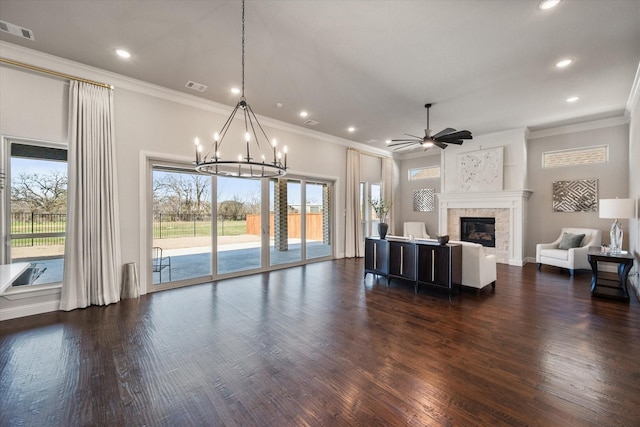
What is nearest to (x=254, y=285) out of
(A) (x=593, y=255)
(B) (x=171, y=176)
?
(B) (x=171, y=176)

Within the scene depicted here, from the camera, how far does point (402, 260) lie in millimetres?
4941

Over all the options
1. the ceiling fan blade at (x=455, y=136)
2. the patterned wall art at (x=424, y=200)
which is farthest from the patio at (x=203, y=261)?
the patterned wall art at (x=424, y=200)

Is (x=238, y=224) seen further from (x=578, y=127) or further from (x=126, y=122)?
(x=578, y=127)

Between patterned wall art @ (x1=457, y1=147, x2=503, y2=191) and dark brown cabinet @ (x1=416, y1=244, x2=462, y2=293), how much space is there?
383 cm

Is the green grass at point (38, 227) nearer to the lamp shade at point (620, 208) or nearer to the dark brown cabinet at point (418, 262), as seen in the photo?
the dark brown cabinet at point (418, 262)

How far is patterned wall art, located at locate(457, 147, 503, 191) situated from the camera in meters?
7.17

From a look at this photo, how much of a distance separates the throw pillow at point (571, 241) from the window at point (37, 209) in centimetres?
949

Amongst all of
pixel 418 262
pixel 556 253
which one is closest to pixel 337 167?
pixel 418 262

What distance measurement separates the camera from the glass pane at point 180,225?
483 cm

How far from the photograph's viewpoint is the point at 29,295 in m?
3.65

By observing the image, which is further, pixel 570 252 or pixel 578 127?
pixel 578 127

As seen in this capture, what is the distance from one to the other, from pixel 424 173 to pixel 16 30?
9398 mm

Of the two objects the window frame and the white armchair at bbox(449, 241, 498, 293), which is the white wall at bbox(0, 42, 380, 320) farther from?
the white armchair at bbox(449, 241, 498, 293)

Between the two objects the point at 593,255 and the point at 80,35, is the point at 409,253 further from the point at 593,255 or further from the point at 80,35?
the point at 80,35
